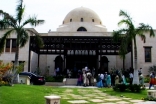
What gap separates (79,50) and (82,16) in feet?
33.6

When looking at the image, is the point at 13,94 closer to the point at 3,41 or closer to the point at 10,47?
the point at 3,41

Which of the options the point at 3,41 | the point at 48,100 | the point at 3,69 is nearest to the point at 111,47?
the point at 3,41

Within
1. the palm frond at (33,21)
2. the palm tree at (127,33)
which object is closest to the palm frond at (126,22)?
the palm tree at (127,33)

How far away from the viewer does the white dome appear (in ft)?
133

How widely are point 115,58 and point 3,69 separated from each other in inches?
954

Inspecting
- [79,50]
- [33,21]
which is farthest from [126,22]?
[79,50]

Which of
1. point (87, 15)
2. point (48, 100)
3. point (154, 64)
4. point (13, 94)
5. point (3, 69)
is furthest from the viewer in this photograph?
point (87, 15)

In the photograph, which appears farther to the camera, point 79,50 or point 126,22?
point 79,50

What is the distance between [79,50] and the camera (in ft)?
107

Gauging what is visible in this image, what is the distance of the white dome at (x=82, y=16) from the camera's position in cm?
4041

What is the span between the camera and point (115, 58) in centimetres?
3472

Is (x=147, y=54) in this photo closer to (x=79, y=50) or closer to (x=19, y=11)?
(x=79, y=50)

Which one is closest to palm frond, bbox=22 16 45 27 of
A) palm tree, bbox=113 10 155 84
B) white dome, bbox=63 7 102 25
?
palm tree, bbox=113 10 155 84

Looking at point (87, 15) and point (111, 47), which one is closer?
point (111, 47)
